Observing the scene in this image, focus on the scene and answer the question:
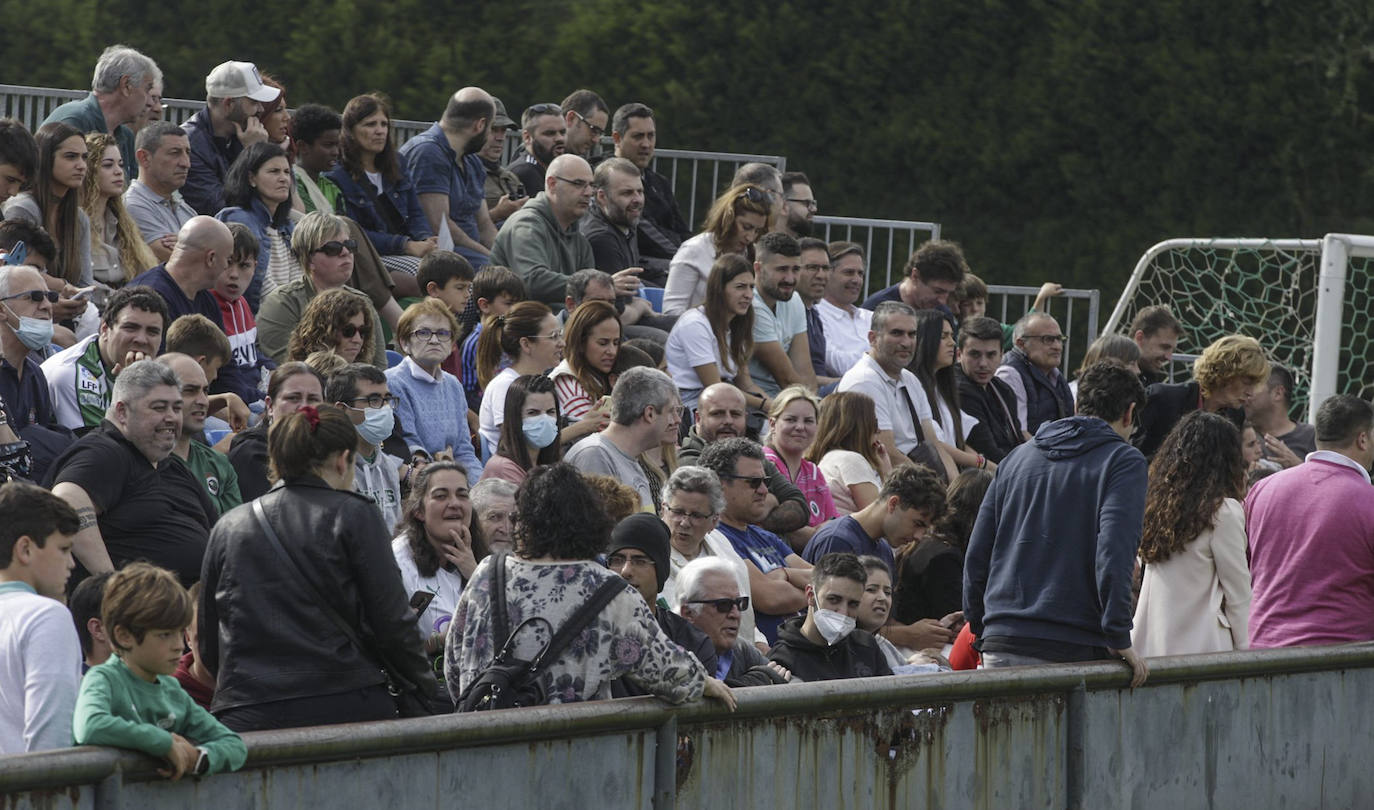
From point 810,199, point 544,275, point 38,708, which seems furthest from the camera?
point 810,199

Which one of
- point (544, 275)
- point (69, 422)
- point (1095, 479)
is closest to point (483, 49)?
point (544, 275)

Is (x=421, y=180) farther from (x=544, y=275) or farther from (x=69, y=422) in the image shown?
(x=69, y=422)

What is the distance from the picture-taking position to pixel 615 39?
19094mm

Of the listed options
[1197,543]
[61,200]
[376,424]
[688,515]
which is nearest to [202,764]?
[376,424]

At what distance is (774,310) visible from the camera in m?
11.4

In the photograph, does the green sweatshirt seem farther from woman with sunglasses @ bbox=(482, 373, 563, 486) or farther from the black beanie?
woman with sunglasses @ bbox=(482, 373, 563, 486)

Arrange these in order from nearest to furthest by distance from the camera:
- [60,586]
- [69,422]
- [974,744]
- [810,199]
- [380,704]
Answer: [60,586], [380,704], [974,744], [69,422], [810,199]

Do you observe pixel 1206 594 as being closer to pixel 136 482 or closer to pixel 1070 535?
pixel 1070 535

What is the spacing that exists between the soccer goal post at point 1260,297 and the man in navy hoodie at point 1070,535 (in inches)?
322

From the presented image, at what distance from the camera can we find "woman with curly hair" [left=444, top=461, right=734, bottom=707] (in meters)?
5.28

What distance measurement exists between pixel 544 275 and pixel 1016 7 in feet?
29.9

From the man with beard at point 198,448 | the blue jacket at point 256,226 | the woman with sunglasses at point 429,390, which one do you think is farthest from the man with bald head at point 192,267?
the man with beard at point 198,448

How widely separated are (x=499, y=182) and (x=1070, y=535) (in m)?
7.65

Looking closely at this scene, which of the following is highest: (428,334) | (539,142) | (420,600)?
(539,142)
